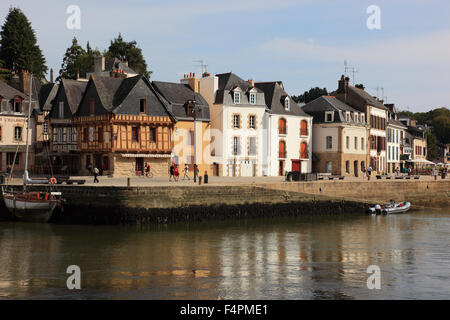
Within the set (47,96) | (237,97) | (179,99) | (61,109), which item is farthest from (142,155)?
(47,96)

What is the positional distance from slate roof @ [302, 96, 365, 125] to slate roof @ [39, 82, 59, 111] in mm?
25438

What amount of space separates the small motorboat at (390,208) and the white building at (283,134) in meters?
12.9

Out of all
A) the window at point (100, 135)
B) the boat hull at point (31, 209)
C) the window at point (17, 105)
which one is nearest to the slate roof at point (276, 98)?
the window at point (100, 135)

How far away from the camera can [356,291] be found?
64.7 feet

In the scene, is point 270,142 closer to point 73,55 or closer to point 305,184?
point 305,184

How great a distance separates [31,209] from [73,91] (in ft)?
61.0

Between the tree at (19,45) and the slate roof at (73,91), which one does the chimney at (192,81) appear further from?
the tree at (19,45)

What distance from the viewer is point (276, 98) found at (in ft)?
191

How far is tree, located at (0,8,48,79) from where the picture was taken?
77.4 metres

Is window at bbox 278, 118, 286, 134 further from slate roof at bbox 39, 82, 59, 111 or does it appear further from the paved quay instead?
slate roof at bbox 39, 82, 59, 111

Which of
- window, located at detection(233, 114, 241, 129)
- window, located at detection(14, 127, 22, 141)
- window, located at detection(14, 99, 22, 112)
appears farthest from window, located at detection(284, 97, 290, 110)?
window, located at detection(14, 127, 22, 141)

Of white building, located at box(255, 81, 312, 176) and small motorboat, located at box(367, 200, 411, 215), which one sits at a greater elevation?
white building, located at box(255, 81, 312, 176)

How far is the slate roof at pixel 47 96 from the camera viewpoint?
5609 cm
